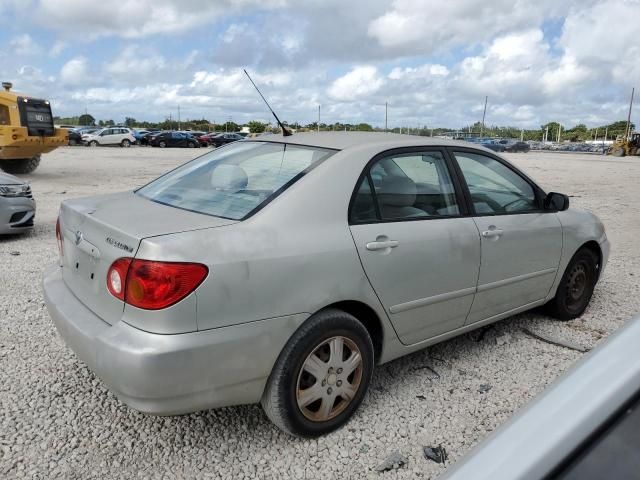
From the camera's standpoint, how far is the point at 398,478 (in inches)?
96.7

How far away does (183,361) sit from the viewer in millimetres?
2180

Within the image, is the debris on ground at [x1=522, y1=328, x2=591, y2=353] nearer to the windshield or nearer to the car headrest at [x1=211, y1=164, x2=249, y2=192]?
the windshield

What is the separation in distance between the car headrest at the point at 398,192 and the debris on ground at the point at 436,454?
128 cm

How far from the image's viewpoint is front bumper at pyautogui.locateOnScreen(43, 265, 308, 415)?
7.13 feet

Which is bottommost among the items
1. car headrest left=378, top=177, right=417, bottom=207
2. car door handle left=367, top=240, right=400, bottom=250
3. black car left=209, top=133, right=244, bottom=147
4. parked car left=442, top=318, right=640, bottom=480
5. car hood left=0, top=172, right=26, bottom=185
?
black car left=209, top=133, right=244, bottom=147

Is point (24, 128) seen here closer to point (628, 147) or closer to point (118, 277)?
point (118, 277)

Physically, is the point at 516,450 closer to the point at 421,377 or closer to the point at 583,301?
the point at 421,377

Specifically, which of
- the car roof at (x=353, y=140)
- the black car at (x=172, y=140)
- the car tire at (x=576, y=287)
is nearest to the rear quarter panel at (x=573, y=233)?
the car tire at (x=576, y=287)

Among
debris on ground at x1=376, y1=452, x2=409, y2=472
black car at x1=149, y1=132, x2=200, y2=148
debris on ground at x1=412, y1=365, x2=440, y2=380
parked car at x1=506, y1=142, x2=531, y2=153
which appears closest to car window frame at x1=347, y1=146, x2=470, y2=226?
debris on ground at x1=412, y1=365, x2=440, y2=380

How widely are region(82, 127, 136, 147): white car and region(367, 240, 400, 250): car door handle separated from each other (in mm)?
39098

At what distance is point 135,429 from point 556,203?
124 inches

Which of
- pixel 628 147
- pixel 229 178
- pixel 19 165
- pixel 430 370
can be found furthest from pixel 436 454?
pixel 628 147

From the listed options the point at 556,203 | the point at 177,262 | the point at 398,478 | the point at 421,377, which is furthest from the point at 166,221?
the point at 556,203

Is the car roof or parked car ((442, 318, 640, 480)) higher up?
the car roof
